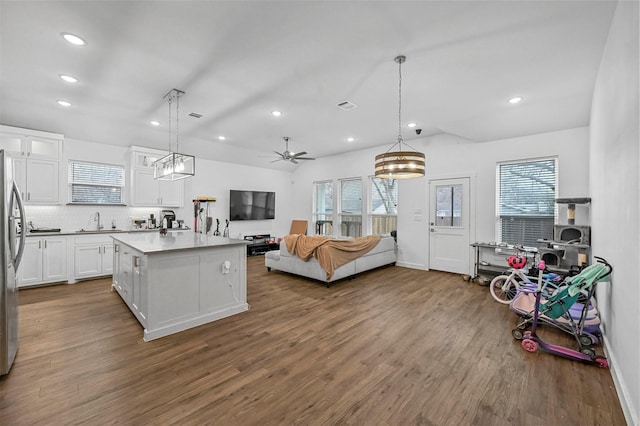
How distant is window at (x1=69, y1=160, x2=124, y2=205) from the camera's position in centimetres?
543

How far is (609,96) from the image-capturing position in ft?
8.10

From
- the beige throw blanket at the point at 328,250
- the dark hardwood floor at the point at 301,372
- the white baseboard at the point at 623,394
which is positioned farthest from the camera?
the beige throw blanket at the point at 328,250

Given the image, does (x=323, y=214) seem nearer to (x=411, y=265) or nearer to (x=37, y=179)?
(x=411, y=265)

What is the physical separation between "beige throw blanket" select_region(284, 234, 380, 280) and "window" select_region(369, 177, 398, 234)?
1666 mm

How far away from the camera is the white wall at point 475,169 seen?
14.9 ft

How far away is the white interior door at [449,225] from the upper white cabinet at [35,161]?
24.8 feet

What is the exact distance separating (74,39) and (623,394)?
5505 millimetres

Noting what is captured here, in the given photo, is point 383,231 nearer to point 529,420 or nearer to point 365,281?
point 365,281

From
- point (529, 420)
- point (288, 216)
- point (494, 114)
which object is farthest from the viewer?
point (288, 216)

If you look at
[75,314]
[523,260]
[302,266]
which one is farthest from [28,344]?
[523,260]

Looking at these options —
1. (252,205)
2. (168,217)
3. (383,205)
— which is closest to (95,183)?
(168,217)

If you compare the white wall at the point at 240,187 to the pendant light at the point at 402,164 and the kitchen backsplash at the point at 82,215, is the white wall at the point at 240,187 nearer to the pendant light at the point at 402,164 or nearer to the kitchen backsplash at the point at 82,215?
the kitchen backsplash at the point at 82,215

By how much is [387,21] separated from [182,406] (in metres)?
3.45

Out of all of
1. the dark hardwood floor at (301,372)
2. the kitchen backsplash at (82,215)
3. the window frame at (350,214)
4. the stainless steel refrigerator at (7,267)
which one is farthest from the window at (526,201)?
the kitchen backsplash at (82,215)
